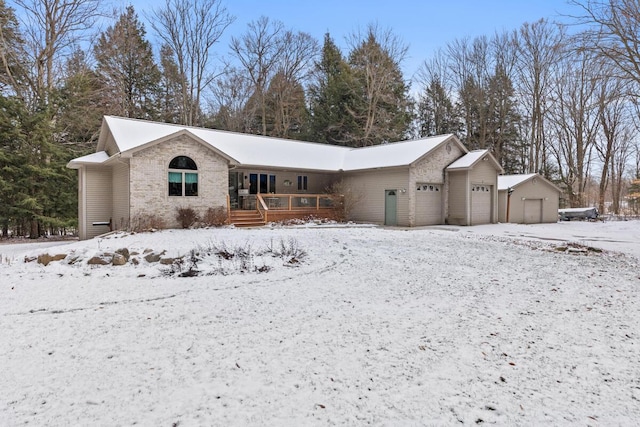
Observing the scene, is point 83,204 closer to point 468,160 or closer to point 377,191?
point 377,191

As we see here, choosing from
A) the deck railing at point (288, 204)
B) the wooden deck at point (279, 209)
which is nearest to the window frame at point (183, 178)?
the wooden deck at point (279, 209)

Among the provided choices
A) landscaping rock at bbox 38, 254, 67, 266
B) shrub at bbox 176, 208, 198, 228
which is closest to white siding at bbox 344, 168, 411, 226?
shrub at bbox 176, 208, 198, 228

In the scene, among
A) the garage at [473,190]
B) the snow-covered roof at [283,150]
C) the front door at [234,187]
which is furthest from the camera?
the garage at [473,190]

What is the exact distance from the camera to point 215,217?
53.1 feet

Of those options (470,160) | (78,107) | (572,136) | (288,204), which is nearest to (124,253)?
(288,204)

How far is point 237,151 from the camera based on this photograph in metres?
19.8

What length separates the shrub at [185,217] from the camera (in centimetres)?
1534

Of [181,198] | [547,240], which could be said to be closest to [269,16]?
[181,198]

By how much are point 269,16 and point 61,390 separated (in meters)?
33.2

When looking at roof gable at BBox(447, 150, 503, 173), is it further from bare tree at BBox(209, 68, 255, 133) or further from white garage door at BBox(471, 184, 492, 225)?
bare tree at BBox(209, 68, 255, 133)

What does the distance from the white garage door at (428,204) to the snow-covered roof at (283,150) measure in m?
1.93

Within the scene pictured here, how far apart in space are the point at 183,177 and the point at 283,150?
296 inches

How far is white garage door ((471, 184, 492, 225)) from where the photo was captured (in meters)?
20.5

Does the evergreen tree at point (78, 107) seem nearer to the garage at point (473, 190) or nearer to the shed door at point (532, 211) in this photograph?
the garage at point (473, 190)
